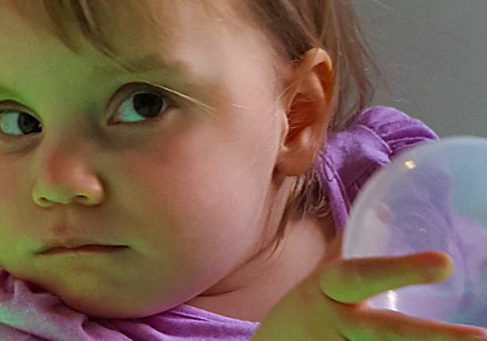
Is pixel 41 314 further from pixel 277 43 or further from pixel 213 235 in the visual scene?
pixel 277 43

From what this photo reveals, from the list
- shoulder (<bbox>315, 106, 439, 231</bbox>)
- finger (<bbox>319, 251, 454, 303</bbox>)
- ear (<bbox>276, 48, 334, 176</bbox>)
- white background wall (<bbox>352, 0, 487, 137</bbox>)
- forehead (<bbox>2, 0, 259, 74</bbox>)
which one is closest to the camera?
finger (<bbox>319, 251, 454, 303</bbox>)

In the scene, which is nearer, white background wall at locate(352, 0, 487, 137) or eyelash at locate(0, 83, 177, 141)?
eyelash at locate(0, 83, 177, 141)

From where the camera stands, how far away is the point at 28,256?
0.72 meters

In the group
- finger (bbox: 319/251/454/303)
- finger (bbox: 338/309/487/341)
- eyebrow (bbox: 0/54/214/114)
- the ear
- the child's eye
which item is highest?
eyebrow (bbox: 0/54/214/114)

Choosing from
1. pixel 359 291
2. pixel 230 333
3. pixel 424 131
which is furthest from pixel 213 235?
pixel 424 131

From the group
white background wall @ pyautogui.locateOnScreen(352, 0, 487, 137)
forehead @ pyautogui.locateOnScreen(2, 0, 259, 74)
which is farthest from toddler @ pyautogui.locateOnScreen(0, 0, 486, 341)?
white background wall @ pyautogui.locateOnScreen(352, 0, 487, 137)

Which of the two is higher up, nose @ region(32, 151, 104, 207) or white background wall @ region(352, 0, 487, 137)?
nose @ region(32, 151, 104, 207)

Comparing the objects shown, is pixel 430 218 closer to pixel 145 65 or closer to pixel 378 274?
pixel 378 274

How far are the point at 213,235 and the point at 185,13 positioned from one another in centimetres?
16

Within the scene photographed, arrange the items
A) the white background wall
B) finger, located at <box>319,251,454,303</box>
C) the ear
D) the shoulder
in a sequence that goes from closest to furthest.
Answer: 1. finger, located at <box>319,251,454,303</box>
2. the ear
3. the shoulder
4. the white background wall

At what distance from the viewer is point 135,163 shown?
2.24 ft

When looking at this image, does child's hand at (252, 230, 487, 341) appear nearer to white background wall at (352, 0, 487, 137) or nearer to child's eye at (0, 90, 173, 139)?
child's eye at (0, 90, 173, 139)

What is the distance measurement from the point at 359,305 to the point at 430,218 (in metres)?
0.06

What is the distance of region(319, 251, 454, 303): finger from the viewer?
1.64 ft
